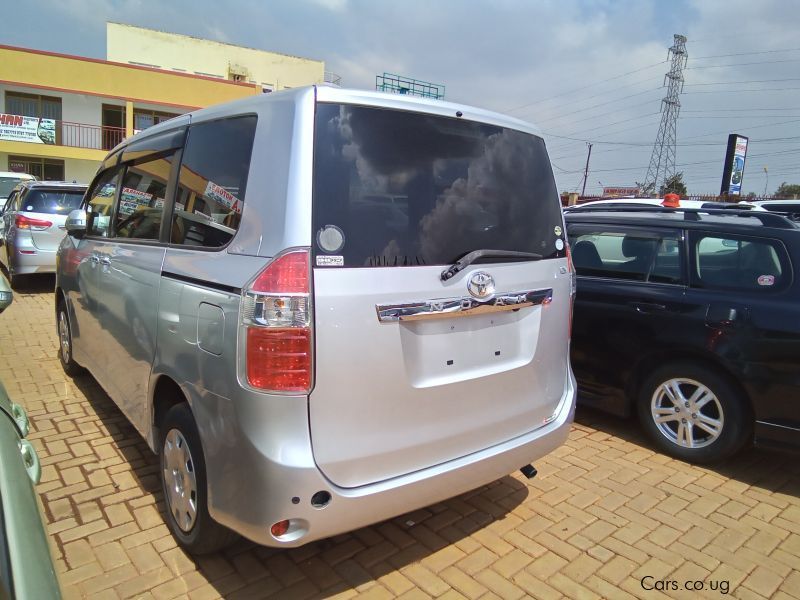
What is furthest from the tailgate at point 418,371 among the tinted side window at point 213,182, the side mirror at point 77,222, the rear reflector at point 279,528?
the side mirror at point 77,222

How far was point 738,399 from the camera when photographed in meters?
3.66

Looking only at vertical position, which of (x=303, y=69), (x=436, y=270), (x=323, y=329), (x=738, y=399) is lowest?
(x=738, y=399)

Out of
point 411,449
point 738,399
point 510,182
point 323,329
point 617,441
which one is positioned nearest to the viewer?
point 323,329

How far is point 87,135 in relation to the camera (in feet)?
93.5

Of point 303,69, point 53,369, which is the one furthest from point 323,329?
point 303,69

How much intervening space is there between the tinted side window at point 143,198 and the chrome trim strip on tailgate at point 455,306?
1.51m

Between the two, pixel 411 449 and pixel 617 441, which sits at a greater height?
pixel 411 449

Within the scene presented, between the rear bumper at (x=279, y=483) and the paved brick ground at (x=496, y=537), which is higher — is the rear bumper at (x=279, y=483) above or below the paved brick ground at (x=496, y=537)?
above

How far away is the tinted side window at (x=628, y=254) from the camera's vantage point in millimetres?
4129

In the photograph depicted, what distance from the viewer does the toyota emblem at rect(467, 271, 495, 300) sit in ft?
7.87

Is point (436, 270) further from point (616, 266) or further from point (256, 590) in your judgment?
point (616, 266)

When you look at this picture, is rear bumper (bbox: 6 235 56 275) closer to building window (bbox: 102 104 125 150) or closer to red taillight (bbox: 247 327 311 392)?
red taillight (bbox: 247 327 311 392)

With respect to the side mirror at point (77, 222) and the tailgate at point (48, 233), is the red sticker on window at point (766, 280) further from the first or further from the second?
the tailgate at point (48, 233)

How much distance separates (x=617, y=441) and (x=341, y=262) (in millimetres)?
3081
